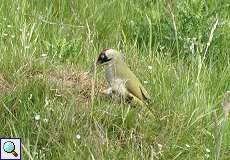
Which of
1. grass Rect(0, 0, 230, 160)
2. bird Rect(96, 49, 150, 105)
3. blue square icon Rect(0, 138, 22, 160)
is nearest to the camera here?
blue square icon Rect(0, 138, 22, 160)

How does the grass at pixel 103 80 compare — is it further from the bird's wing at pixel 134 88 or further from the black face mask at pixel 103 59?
the black face mask at pixel 103 59

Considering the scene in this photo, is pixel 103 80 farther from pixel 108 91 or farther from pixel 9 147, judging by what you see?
pixel 9 147

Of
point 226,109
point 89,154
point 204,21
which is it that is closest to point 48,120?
point 89,154

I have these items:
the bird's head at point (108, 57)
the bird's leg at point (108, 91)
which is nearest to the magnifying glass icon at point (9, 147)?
the bird's leg at point (108, 91)

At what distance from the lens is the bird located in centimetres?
392

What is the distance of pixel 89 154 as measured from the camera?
341cm

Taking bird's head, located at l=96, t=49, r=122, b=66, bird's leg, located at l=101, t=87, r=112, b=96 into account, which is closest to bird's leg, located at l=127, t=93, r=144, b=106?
bird's leg, located at l=101, t=87, r=112, b=96

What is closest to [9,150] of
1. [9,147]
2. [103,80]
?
[9,147]

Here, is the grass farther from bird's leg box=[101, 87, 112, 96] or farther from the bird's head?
the bird's head

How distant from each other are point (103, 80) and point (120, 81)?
1.20 feet

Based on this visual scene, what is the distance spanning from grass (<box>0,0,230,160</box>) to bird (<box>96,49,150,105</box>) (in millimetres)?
69

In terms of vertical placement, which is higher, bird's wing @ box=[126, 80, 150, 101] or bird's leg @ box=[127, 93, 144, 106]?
bird's wing @ box=[126, 80, 150, 101]

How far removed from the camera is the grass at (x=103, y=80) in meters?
3.59

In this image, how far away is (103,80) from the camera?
168 inches
